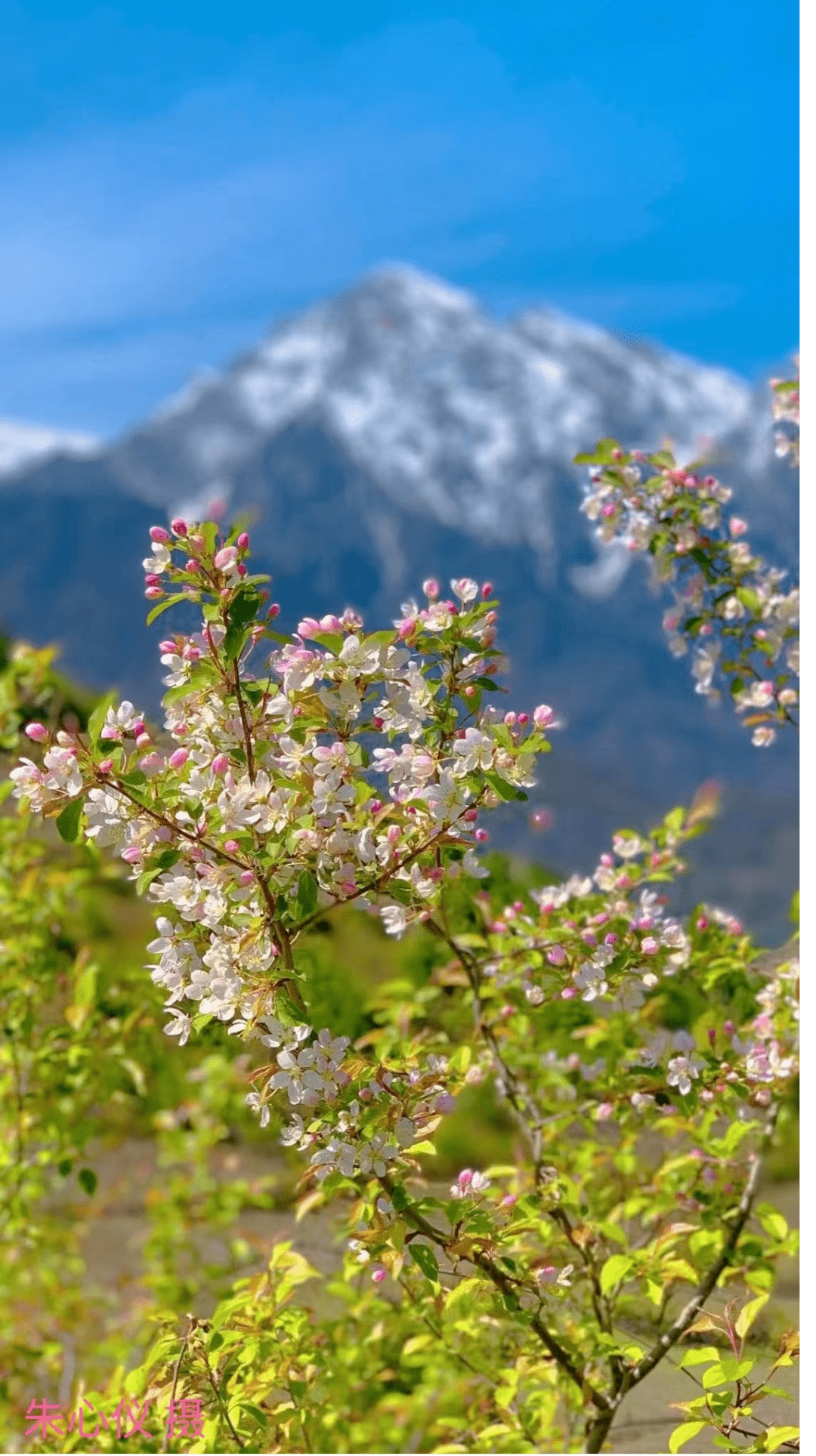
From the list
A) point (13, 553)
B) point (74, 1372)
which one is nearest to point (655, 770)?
point (13, 553)

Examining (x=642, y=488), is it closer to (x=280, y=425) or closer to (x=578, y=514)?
(x=578, y=514)

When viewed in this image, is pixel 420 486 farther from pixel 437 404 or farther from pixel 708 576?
pixel 708 576

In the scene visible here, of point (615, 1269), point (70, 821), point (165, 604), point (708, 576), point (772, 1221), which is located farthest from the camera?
point (708, 576)

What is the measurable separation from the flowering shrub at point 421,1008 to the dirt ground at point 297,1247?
0.30ft

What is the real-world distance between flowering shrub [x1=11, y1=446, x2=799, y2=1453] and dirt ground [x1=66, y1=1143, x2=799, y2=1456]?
0.30 ft

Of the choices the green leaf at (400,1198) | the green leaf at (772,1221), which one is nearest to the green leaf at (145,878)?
the green leaf at (400,1198)

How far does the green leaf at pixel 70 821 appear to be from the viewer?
1.19 metres

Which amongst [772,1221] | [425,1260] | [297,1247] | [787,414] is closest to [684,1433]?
[425,1260]

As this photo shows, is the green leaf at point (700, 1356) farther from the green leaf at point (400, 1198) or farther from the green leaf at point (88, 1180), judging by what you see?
the green leaf at point (88, 1180)

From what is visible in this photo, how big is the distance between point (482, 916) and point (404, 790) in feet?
3.63

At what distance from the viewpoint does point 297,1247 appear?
2.56 m

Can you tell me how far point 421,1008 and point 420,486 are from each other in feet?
279

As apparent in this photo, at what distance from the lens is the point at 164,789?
131cm

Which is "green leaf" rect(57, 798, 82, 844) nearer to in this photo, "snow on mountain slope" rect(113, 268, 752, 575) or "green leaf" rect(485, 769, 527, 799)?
"green leaf" rect(485, 769, 527, 799)
